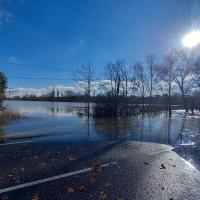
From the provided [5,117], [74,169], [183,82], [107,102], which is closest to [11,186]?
[74,169]

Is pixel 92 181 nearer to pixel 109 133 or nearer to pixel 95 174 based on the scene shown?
pixel 95 174

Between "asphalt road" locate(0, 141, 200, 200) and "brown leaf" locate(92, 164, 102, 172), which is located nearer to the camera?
"asphalt road" locate(0, 141, 200, 200)

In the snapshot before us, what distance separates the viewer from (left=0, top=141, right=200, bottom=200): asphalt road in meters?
4.74

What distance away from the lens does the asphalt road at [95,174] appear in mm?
4738

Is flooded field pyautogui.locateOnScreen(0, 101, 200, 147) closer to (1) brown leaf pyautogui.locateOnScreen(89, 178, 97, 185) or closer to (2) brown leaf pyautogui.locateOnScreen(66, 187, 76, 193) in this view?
(1) brown leaf pyautogui.locateOnScreen(89, 178, 97, 185)

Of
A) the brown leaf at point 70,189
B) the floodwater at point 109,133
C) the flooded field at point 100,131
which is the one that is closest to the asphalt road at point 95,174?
the brown leaf at point 70,189

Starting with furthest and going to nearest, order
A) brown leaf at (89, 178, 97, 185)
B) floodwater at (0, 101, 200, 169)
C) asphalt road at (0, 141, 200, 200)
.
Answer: floodwater at (0, 101, 200, 169), brown leaf at (89, 178, 97, 185), asphalt road at (0, 141, 200, 200)

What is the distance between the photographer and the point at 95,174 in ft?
19.4

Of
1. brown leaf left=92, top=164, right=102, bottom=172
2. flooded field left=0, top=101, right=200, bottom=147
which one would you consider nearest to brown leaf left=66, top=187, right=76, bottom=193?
brown leaf left=92, top=164, right=102, bottom=172

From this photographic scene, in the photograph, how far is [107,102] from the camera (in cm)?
3083

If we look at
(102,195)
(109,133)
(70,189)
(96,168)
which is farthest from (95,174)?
(109,133)

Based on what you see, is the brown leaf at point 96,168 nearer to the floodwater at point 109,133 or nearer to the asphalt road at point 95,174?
the asphalt road at point 95,174

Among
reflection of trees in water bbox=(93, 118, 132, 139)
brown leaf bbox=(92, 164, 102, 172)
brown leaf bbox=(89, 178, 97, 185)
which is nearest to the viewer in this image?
brown leaf bbox=(89, 178, 97, 185)

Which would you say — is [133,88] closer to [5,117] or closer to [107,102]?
[107,102]
